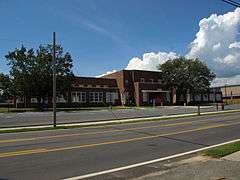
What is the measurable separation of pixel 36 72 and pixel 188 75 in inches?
1311

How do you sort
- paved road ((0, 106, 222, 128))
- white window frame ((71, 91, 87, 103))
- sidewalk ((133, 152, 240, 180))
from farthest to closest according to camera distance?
1. white window frame ((71, 91, 87, 103))
2. paved road ((0, 106, 222, 128))
3. sidewalk ((133, 152, 240, 180))

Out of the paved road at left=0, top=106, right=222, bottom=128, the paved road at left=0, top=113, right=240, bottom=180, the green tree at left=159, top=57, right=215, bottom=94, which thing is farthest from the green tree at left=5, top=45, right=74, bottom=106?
the paved road at left=0, top=113, right=240, bottom=180

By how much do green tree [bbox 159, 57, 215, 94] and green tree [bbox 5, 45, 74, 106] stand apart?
26.7 meters

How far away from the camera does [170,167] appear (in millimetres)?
9734

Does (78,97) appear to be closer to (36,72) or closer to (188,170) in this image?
(36,72)

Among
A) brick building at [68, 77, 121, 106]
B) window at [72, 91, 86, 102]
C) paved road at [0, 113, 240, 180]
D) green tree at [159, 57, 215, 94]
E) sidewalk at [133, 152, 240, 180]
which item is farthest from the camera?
green tree at [159, 57, 215, 94]

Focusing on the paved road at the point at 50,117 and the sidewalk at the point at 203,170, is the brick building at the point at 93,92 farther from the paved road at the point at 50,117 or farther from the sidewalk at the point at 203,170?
the sidewalk at the point at 203,170

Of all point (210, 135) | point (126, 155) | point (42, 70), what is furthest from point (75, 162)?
point (42, 70)

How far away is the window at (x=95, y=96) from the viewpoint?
7097cm

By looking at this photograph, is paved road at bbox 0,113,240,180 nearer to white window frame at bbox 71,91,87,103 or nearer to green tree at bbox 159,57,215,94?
white window frame at bbox 71,91,87,103

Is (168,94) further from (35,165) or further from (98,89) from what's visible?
(35,165)

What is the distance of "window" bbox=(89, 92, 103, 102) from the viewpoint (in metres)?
71.0

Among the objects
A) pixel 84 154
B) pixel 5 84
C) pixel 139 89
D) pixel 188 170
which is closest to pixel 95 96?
pixel 139 89

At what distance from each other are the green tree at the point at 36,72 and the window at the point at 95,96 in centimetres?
1430
